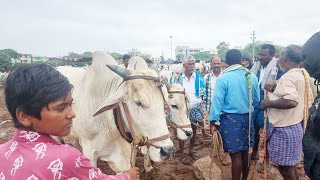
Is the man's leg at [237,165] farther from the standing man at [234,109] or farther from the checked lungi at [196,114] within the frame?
the checked lungi at [196,114]

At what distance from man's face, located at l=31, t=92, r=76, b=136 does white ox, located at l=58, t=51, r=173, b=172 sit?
1232 mm

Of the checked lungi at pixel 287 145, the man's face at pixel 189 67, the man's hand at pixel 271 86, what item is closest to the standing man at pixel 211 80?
the man's face at pixel 189 67

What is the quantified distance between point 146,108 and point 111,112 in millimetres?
621

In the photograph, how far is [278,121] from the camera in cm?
330

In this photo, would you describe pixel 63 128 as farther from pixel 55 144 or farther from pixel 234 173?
pixel 234 173

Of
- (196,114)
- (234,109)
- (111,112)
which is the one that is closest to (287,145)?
(234,109)

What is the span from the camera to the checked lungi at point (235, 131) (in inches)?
141

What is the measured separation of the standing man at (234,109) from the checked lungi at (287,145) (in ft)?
1.16

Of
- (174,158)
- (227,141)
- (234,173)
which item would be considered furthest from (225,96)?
(174,158)

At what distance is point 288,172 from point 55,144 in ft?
9.78

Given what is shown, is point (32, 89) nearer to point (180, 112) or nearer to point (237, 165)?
point (237, 165)

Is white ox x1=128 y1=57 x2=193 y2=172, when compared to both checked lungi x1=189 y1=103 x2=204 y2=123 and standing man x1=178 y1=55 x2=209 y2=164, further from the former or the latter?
checked lungi x1=189 y1=103 x2=204 y2=123

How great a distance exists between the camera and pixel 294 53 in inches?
129

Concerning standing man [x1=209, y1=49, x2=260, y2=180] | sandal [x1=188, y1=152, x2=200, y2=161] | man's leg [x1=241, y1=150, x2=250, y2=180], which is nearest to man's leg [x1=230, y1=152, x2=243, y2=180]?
standing man [x1=209, y1=49, x2=260, y2=180]
